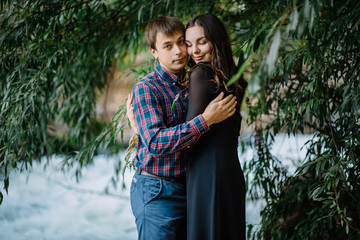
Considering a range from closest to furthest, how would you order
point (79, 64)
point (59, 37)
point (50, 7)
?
point (50, 7)
point (59, 37)
point (79, 64)

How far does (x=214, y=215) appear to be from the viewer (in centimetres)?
142

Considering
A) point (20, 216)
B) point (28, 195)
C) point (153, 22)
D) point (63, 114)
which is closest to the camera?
point (153, 22)

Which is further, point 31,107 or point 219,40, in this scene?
point 31,107

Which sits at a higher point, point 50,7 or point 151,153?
point 50,7

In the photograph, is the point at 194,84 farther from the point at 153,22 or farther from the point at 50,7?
the point at 50,7

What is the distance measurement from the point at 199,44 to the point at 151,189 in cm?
57

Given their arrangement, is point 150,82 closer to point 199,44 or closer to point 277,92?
point 199,44

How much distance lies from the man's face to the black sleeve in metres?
0.18

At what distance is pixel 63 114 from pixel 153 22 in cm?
198

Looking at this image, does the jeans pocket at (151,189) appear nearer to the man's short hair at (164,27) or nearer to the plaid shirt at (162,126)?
the plaid shirt at (162,126)

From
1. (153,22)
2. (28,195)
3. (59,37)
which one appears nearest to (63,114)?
(59,37)

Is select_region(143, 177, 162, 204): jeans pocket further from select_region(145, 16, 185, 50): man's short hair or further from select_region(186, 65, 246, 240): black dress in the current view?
select_region(145, 16, 185, 50): man's short hair

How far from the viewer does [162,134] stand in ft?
4.50

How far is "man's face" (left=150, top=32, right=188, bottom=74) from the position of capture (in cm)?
154
